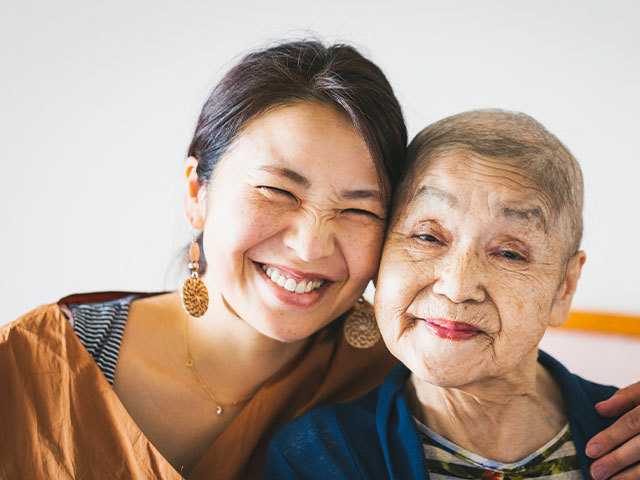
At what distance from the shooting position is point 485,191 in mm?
1316

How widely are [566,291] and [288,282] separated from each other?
1.79 ft

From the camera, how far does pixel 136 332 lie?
1.74 metres

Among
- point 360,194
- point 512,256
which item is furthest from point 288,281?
point 512,256

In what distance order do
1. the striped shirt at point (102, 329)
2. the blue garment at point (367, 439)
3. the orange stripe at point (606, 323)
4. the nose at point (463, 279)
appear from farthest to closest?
the orange stripe at point (606, 323)
the striped shirt at point (102, 329)
the blue garment at point (367, 439)
the nose at point (463, 279)

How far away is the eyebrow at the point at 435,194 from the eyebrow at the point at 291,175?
0.21 m

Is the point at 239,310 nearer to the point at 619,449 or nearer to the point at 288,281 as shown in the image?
the point at 288,281

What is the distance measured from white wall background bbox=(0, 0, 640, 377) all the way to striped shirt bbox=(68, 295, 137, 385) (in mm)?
495

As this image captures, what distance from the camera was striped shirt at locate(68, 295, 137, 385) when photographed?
164cm

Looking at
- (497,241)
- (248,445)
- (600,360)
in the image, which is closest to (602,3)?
(600,360)

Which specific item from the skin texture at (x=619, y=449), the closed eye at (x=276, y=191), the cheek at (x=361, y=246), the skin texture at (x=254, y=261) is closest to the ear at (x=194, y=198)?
the skin texture at (x=254, y=261)

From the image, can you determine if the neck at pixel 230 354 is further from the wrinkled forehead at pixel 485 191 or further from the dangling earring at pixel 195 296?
the wrinkled forehead at pixel 485 191

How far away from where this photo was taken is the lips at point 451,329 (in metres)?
1.32

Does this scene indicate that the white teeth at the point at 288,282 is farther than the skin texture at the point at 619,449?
Yes

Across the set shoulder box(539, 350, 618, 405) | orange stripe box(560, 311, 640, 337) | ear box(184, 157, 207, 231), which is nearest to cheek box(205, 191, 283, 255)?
ear box(184, 157, 207, 231)
